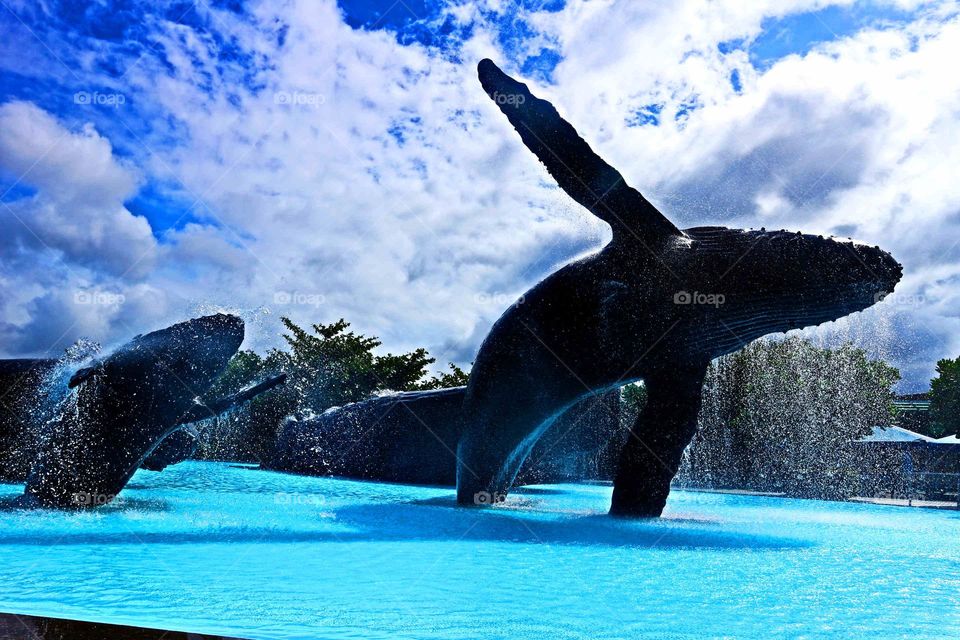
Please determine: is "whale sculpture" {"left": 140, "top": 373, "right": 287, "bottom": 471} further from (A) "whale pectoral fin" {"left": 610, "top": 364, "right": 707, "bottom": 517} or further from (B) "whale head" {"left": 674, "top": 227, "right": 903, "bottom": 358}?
(B) "whale head" {"left": 674, "top": 227, "right": 903, "bottom": 358}

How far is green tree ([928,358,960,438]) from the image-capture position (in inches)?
1689

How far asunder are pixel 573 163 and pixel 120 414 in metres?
6.91

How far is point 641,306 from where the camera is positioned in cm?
1034

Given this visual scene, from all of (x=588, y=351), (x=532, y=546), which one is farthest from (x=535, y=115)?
(x=532, y=546)

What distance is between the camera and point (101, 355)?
1010cm

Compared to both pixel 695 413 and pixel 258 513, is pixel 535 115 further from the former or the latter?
pixel 258 513
